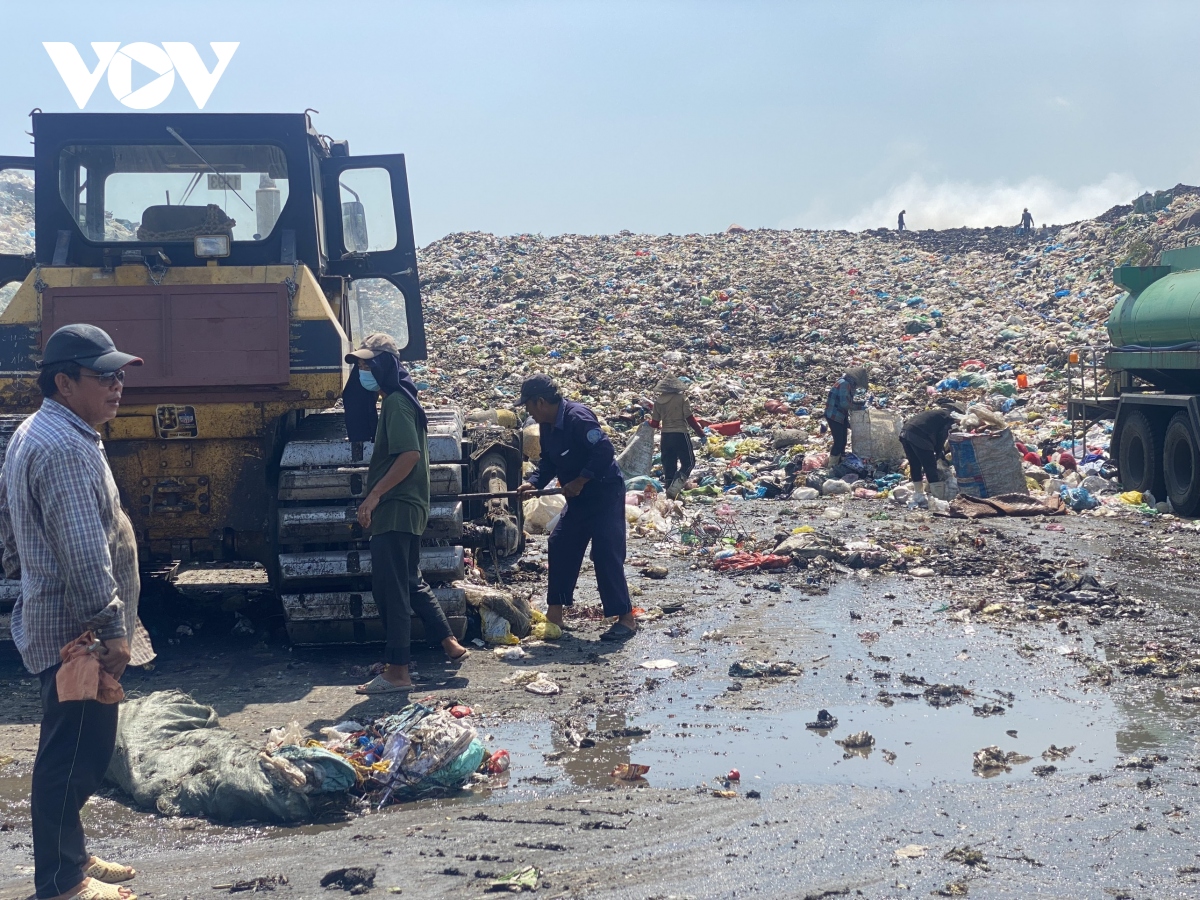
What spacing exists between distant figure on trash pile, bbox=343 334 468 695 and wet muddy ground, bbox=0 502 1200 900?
0.24 metres

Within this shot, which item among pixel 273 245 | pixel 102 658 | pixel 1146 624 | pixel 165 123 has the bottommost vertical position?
pixel 1146 624

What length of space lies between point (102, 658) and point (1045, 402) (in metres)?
13.8

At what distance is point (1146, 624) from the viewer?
641 centimetres

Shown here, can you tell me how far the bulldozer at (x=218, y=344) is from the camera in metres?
5.91

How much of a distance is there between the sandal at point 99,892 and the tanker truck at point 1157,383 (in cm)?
1000

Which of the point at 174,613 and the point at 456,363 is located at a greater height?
the point at 456,363

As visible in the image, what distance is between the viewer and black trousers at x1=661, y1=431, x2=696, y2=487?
41.9 feet

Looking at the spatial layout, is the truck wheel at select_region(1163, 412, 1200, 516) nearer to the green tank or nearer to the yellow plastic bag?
the green tank

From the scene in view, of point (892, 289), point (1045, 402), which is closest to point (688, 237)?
point (892, 289)

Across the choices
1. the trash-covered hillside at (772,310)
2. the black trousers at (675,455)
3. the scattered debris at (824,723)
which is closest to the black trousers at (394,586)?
the scattered debris at (824,723)

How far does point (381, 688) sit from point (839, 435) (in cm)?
877

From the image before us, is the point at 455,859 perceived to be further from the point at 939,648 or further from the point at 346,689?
the point at 939,648

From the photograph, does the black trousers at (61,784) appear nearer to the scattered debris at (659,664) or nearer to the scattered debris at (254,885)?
the scattered debris at (254,885)

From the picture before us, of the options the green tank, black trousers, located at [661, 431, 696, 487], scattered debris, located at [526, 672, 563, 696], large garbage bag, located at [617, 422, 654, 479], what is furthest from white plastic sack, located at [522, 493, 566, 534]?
the green tank
